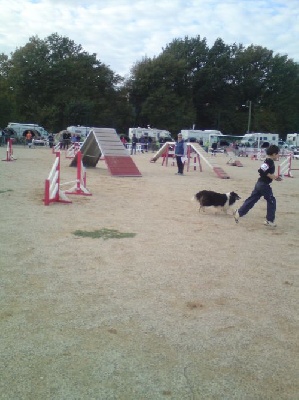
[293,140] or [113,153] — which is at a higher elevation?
[293,140]

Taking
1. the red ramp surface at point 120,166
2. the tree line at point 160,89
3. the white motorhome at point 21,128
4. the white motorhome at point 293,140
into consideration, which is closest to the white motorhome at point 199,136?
the white motorhome at point 293,140

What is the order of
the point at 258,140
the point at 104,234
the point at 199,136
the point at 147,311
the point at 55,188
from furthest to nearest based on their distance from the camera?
the point at 199,136 → the point at 258,140 → the point at 55,188 → the point at 104,234 → the point at 147,311

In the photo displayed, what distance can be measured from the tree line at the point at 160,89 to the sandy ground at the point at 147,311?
3945 cm

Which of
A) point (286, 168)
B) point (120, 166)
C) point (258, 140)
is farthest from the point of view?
point (258, 140)

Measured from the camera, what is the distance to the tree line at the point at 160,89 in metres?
54.4

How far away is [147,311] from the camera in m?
3.73

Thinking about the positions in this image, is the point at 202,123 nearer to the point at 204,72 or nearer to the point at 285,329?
the point at 204,72

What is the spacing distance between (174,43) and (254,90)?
1625 centimetres

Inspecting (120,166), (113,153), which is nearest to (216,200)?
(120,166)

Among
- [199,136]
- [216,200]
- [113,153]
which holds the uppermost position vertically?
[199,136]

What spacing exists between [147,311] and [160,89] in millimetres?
58946

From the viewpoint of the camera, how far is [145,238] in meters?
6.34

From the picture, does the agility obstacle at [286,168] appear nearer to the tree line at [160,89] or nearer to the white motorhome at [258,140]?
the white motorhome at [258,140]

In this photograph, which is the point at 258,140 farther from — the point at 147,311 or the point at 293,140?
the point at 147,311
